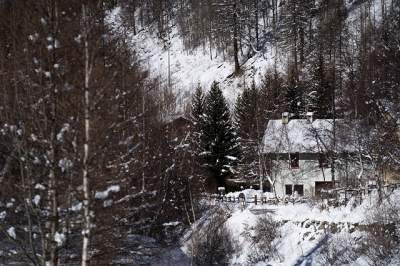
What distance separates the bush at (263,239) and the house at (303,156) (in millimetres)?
11235

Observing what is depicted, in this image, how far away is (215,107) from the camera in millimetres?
43531

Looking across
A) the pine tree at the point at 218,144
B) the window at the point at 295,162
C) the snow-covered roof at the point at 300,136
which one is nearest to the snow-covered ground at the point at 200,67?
the pine tree at the point at 218,144

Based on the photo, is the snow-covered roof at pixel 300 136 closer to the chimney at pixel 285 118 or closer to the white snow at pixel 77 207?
the chimney at pixel 285 118

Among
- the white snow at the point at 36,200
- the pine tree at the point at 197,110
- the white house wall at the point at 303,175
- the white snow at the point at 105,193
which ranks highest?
the pine tree at the point at 197,110

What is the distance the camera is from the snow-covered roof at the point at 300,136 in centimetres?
4003

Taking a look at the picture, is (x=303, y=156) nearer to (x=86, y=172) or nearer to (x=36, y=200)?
(x=36, y=200)

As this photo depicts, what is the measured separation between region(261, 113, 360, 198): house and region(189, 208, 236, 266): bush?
12.6 metres

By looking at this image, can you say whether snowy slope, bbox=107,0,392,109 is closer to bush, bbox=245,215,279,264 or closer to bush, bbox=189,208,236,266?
bush, bbox=245,215,279,264

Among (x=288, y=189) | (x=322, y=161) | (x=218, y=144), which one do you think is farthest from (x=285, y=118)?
(x=218, y=144)

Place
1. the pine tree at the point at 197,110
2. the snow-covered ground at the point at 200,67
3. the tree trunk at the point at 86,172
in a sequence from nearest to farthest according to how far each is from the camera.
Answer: the tree trunk at the point at 86,172 < the pine tree at the point at 197,110 < the snow-covered ground at the point at 200,67

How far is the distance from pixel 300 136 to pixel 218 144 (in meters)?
6.74

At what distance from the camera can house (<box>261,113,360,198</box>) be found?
39469 mm

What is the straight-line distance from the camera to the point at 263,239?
2772 cm

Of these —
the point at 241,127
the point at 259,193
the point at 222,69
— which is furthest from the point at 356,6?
the point at 259,193
